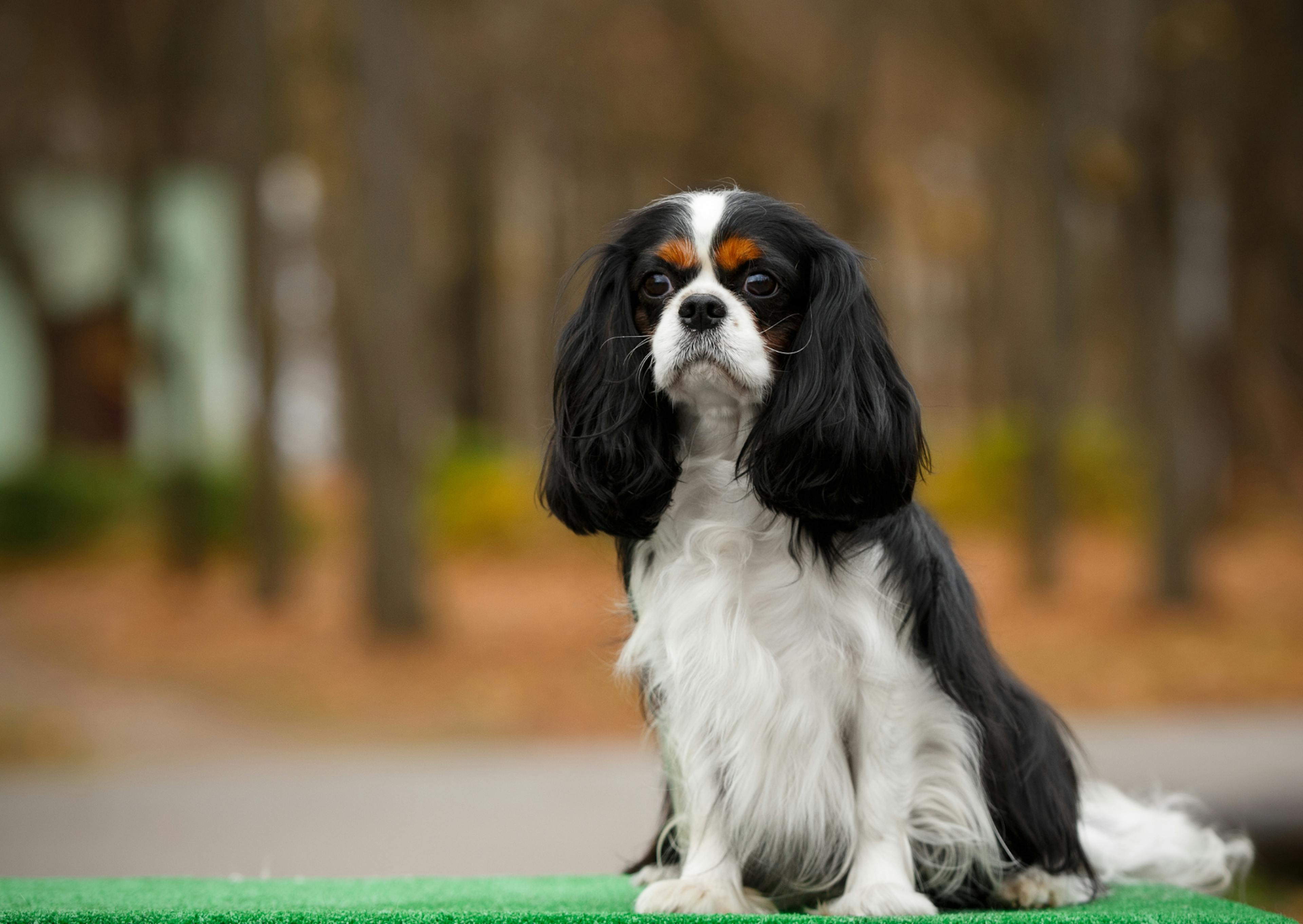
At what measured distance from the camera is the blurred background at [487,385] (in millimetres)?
7949

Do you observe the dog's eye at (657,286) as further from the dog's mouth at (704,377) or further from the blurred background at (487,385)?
the blurred background at (487,385)

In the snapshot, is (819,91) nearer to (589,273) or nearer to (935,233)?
(935,233)

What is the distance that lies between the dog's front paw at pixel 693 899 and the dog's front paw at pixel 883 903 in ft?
0.58

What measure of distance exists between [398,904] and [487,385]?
57.6 feet

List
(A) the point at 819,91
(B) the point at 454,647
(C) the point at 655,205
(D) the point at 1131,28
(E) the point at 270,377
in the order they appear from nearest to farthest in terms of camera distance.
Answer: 1. (C) the point at 655,205
2. (B) the point at 454,647
3. (D) the point at 1131,28
4. (E) the point at 270,377
5. (A) the point at 819,91

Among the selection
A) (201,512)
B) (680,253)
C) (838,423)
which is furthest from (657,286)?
(201,512)

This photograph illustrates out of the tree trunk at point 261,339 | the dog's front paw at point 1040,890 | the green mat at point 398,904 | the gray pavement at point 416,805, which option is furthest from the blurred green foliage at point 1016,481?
the dog's front paw at point 1040,890

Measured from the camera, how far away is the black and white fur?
272 centimetres

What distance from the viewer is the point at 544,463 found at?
10.0 feet

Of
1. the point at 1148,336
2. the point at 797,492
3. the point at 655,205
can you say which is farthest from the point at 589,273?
the point at 1148,336

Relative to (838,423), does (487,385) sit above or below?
above

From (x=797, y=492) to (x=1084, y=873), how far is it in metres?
1.21

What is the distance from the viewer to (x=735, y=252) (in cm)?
277

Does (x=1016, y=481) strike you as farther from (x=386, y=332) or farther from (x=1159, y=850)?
(x=1159, y=850)
